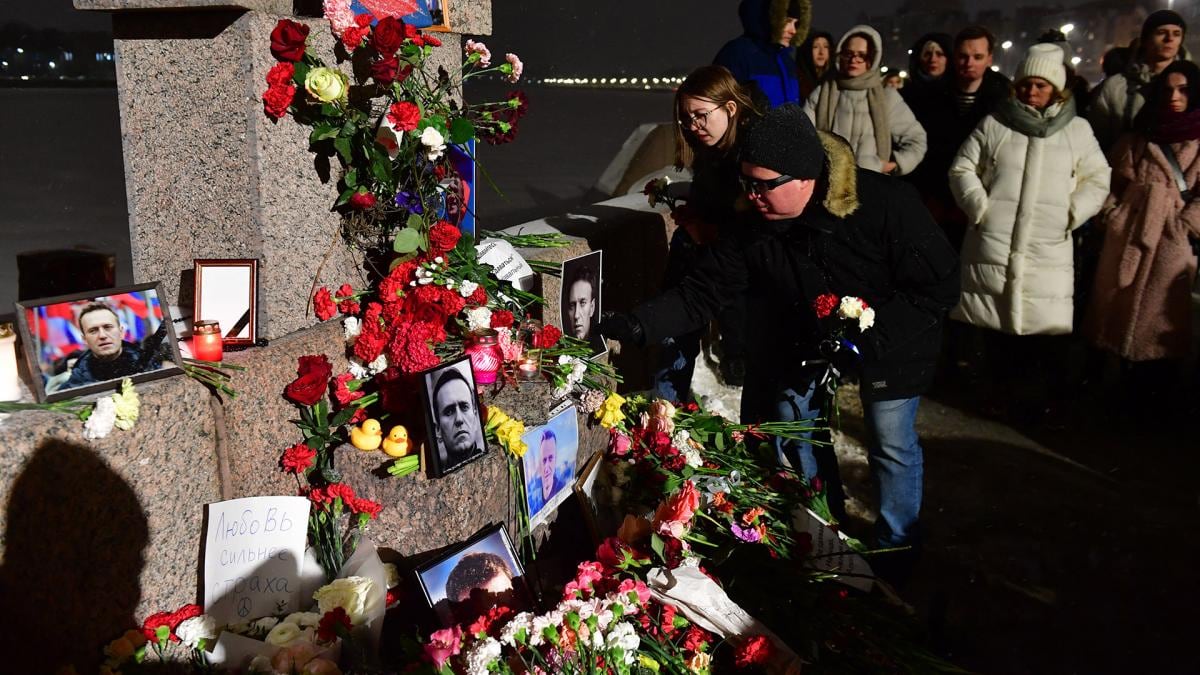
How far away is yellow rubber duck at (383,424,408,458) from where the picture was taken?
2.55 meters

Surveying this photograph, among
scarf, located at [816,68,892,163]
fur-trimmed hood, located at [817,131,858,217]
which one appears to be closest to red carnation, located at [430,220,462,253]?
fur-trimmed hood, located at [817,131,858,217]

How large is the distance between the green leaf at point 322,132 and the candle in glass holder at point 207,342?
0.67 metres

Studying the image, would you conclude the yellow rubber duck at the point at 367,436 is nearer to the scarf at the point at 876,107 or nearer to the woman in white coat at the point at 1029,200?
the scarf at the point at 876,107

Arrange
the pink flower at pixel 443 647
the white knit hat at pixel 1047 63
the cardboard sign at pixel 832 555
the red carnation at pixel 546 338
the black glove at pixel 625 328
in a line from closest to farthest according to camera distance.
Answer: the pink flower at pixel 443 647, the cardboard sign at pixel 832 555, the red carnation at pixel 546 338, the black glove at pixel 625 328, the white knit hat at pixel 1047 63

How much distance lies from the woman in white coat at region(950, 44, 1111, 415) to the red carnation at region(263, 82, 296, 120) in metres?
3.44

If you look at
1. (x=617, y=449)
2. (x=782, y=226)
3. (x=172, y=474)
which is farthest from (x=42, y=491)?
(x=782, y=226)

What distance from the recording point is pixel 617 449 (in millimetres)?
3230

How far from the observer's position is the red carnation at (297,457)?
2555 mm

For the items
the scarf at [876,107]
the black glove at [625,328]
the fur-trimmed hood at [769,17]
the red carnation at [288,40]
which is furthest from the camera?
the scarf at [876,107]

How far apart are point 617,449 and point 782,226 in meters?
0.96

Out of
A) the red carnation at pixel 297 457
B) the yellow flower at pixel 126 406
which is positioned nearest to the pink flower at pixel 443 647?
the red carnation at pixel 297 457

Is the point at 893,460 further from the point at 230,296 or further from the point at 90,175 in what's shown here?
the point at 90,175

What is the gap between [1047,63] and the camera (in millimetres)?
4402

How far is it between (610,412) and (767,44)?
219cm
